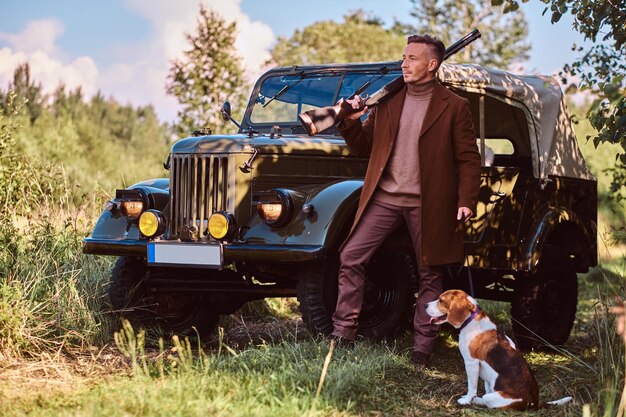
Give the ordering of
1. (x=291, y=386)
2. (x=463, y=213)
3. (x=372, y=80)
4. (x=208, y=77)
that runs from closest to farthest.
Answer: (x=291, y=386) < (x=463, y=213) < (x=372, y=80) < (x=208, y=77)

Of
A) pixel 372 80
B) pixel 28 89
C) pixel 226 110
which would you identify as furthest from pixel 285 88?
pixel 28 89

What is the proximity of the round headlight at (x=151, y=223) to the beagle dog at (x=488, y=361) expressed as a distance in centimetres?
203

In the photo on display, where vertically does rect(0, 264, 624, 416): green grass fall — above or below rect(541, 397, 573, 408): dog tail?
above

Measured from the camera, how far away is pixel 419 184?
20.0ft

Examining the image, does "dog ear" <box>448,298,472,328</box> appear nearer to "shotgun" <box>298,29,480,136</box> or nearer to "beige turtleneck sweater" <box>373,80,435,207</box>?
"beige turtleneck sweater" <box>373,80,435,207</box>

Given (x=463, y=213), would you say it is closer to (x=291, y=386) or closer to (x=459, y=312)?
(x=459, y=312)

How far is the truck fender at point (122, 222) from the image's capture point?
22.7ft

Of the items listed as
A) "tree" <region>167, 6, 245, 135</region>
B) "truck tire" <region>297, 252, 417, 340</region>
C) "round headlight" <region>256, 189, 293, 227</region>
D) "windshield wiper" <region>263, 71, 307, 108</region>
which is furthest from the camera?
"tree" <region>167, 6, 245, 135</region>

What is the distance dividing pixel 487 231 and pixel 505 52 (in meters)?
27.7

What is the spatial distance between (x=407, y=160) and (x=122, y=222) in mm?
2146

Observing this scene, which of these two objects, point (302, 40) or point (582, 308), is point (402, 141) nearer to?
point (582, 308)

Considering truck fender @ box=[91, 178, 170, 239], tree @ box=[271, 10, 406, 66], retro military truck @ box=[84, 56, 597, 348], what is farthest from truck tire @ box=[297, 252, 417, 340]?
tree @ box=[271, 10, 406, 66]

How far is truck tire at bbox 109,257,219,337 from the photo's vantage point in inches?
282

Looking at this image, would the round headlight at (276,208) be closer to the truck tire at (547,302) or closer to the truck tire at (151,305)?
the truck tire at (151,305)
